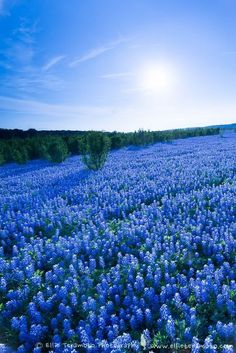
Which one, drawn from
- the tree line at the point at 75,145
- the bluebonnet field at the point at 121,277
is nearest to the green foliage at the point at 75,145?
the tree line at the point at 75,145

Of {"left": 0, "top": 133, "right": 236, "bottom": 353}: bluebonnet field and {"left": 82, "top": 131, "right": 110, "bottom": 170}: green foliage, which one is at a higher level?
{"left": 82, "top": 131, "right": 110, "bottom": 170}: green foliage

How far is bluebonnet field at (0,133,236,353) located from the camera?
466 centimetres

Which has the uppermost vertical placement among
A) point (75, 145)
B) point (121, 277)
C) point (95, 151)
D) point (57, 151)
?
point (95, 151)

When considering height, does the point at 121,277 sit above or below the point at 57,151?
below

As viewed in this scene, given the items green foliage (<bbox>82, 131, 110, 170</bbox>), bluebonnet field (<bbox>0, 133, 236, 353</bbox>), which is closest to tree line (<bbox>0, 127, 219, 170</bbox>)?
green foliage (<bbox>82, 131, 110, 170</bbox>)

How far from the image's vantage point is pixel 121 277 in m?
6.15

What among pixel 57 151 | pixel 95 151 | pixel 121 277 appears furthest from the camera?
pixel 57 151

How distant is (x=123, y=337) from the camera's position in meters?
4.37

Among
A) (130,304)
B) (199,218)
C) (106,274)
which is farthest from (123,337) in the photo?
(199,218)

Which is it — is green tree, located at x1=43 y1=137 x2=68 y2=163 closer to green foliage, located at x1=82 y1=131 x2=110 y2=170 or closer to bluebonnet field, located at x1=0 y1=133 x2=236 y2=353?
green foliage, located at x1=82 y1=131 x2=110 y2=170

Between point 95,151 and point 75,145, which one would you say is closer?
point 95,151

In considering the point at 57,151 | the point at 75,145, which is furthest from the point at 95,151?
the point at 75,145

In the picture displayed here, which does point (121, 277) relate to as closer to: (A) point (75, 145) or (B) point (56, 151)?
(B) point (56, 151)

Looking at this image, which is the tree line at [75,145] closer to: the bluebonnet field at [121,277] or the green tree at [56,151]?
the green tree at [56,151]
